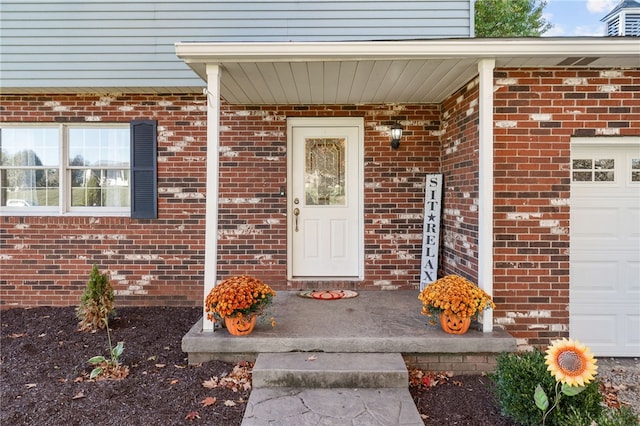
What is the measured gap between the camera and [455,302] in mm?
3301

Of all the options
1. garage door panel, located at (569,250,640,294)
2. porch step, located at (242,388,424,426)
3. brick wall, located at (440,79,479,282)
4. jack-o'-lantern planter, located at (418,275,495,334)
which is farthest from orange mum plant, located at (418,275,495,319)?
garage door panel, located at (569,250,640,294)

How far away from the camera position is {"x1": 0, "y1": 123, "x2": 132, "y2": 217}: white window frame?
516 centimetres

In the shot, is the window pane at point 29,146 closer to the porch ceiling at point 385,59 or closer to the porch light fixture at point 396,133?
the porch ceiling at point 385,59

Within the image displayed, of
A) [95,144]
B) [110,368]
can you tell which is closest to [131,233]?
[95,144]

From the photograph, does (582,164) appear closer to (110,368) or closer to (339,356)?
(339,356)

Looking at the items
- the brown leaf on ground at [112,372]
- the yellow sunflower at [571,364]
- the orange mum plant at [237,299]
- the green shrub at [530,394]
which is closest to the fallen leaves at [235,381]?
the orange mum plant at [237,299]

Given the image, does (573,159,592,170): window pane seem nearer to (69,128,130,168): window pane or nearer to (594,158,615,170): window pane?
(594,158,615,170): window pane

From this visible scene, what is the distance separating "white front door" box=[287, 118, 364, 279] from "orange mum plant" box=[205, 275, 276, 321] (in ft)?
5.43

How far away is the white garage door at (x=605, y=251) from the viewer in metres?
3.92

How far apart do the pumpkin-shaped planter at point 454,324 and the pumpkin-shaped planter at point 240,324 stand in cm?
160

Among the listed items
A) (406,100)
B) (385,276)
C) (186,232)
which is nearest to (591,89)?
(406,100)

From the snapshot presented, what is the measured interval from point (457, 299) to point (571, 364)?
3.44 ft

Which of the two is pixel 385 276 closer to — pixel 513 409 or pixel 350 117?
pixel 350 117

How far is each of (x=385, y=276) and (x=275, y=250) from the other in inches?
54.5
